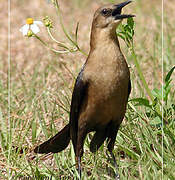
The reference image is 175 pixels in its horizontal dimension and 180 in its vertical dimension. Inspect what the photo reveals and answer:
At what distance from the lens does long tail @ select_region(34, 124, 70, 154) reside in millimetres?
3862

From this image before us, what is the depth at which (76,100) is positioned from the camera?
141 inches

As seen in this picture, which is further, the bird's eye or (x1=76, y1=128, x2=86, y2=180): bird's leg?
(x1=76, y1=128, x2=86, y2=180): bird's leg

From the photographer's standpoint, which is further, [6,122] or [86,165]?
[6,122]

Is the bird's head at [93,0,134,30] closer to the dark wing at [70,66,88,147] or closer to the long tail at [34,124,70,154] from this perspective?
the dark wing at [70,66,88,147]

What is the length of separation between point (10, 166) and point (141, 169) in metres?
1.18

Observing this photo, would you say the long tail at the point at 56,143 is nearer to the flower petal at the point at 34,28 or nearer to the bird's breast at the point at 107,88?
the bird's breast at the point at 107,88

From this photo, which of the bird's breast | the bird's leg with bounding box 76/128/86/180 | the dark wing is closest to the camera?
the bird's breast

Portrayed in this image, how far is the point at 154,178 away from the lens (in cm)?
307

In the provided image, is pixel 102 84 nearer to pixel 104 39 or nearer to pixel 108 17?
pixel 104 39

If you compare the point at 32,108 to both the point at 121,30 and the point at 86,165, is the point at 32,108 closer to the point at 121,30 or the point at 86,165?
the point at 86,165

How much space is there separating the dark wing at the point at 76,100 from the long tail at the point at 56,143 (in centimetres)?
19

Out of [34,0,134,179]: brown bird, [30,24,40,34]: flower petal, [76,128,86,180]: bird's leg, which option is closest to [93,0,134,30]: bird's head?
[34,0,134,179]: brown bird

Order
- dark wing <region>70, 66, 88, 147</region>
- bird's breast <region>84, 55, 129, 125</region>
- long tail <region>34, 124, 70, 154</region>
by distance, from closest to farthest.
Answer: bird's breast <region>84, 55, 129, 125</region>, dark wing <region>70, 66, 88, 147</region>, long tail <region>34, 124, 70, 154</region>

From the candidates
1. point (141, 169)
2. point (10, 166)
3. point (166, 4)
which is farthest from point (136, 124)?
point (166, 4)
